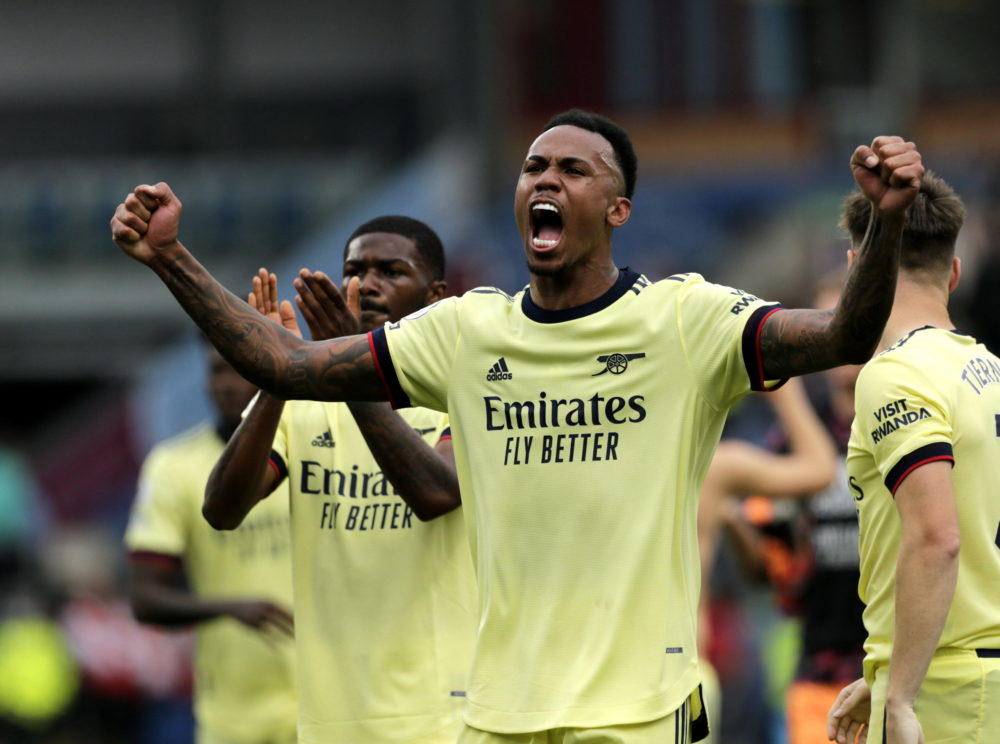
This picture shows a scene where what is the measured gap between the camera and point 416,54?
2439 centimetres

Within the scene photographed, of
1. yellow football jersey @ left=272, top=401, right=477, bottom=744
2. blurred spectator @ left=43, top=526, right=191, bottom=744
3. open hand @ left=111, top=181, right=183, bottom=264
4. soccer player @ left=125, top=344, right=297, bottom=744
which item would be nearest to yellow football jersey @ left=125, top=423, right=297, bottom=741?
soccer player @ left=125, top=344, right=297, bottom=744

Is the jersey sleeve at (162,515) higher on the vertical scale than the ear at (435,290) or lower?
lower

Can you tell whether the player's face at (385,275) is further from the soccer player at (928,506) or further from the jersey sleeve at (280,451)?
the soccer player at (928,506)

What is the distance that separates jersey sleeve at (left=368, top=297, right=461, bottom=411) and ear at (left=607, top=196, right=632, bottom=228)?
48cm

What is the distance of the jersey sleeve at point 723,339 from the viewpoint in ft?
14.2

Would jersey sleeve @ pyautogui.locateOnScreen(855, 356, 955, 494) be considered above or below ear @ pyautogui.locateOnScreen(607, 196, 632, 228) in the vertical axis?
below

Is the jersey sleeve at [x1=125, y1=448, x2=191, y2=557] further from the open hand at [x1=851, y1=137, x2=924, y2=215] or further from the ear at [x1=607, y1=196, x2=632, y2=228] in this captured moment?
the open hand at [x1=851, y1=137, x2=924, y2=215]

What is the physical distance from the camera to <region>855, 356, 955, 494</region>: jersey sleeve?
4.60 meters

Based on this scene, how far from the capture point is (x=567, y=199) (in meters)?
4.64

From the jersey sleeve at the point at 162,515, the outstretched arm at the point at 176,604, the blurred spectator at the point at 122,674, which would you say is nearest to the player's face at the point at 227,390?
the jersey sleeve at the point at 162,515

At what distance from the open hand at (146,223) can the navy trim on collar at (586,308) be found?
0.95 meters

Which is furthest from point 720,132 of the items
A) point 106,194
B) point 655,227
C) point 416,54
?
point 106,194

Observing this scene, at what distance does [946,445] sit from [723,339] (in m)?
0.70

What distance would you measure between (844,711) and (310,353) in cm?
182
